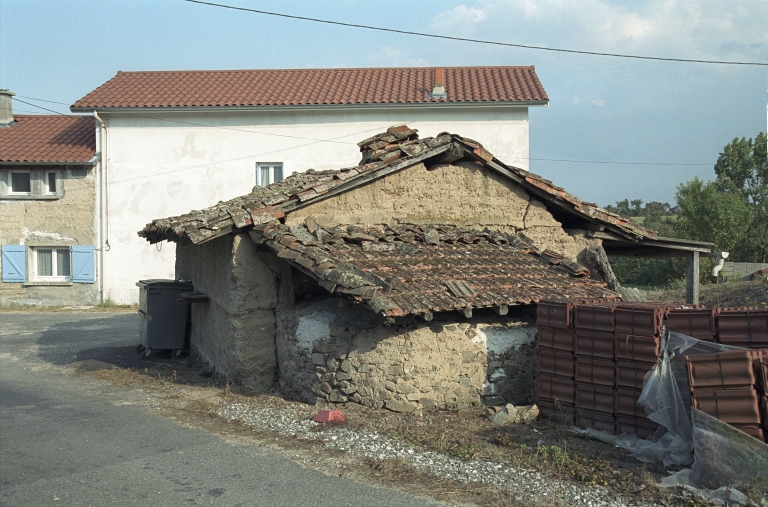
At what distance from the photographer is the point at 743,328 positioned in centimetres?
629

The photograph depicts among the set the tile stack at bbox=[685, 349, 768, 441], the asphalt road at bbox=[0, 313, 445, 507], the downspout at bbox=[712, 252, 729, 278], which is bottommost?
the asphalt road at bbox=[0, 313, 445, 507]

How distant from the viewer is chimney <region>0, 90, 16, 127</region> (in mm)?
25734

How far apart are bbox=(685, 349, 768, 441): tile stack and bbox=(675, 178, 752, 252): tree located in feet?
90.3

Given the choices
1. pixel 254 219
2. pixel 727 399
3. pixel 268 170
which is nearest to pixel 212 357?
pixel 254 219

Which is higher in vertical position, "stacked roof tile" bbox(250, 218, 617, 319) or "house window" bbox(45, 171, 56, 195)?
"house window" bbox(45, 171, 56, 195)

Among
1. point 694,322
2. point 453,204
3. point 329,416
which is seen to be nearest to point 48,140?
point 453,204

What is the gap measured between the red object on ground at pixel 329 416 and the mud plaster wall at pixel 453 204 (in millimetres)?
3025

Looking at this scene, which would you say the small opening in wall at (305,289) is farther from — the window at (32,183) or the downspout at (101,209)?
the window at (32,183)

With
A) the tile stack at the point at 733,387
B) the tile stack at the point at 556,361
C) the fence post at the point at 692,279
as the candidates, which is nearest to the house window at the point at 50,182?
the fence post at the point at 692,279

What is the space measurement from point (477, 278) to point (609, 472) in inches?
134

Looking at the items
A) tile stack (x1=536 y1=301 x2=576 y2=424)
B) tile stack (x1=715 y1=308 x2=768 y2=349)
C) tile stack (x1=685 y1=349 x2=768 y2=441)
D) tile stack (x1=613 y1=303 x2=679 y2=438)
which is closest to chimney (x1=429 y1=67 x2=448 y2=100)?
tile stack (x1=536 y1=301 x2=576 y2=424)

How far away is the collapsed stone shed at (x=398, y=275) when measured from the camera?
26.9 ft

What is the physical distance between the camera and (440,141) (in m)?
10.2

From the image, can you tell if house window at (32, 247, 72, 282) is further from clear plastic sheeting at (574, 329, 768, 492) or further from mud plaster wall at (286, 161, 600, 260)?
clear plastic sheeting at (574, 329, 768, 492)
